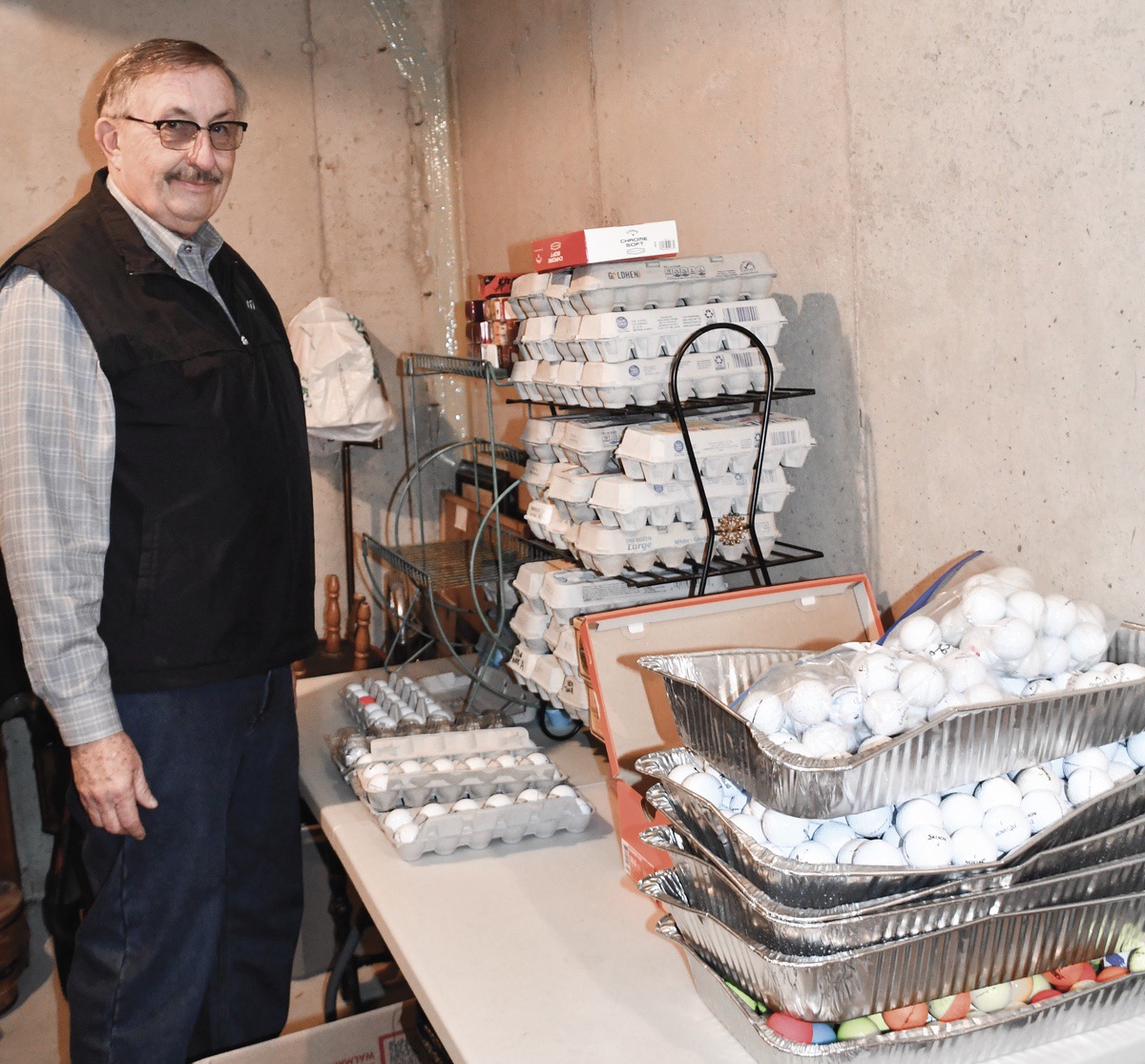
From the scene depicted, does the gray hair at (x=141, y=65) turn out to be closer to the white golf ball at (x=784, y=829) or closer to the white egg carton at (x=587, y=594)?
the white egg carton at (x=587, y=594)

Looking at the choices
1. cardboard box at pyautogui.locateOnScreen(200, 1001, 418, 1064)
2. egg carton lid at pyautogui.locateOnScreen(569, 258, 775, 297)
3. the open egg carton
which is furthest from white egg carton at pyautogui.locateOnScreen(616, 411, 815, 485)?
cardboard box at pyautogui.locateOnScreen(200, 1001, 418, 1064)

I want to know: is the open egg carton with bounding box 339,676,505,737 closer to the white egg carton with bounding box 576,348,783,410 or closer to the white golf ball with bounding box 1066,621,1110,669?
the white egg carton with bounding box 576,348,783,410

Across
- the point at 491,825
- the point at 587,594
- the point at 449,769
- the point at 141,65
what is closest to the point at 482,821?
the point at 491,825

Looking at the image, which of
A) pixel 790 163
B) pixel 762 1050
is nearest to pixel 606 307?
pixel 790 163

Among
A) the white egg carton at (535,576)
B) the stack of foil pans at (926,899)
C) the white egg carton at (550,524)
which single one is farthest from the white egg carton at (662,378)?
the stack of foil pans at (926,899)

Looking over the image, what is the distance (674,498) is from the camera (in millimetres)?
1784

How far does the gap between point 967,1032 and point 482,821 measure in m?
0.82

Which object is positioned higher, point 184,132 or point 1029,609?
point 184,132

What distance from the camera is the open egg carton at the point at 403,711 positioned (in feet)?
6.90

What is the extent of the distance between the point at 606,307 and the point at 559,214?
1.40m

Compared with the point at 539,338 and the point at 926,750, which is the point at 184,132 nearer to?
the point at 539,338

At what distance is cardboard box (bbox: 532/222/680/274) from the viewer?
173 centimetres

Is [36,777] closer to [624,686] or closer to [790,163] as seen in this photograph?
[624,686]

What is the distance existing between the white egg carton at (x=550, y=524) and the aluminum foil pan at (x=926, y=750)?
0.82 metres
